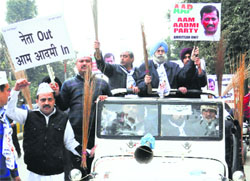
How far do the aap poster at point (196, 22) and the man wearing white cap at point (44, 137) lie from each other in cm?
640

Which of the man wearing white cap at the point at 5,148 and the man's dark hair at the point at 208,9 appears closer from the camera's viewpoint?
the man wearing white cap at the point at 5,148

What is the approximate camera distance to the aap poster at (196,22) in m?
12.1

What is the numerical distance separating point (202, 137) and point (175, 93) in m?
0.79

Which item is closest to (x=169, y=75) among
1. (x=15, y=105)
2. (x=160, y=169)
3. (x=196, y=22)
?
(x=160, y=169)

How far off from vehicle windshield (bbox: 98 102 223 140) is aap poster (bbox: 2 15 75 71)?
4.68 feet

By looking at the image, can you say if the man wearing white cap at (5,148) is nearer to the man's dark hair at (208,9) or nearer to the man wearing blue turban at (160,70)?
the man wearing blue turban at (160,70)

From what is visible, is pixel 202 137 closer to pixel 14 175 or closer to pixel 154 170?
pixel 154 170

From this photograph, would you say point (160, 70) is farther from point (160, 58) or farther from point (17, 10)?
point (17, 10)

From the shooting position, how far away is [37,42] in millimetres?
7051

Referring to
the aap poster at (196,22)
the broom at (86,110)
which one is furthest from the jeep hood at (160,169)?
the aap poster at (196,22)

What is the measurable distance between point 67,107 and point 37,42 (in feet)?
3.10

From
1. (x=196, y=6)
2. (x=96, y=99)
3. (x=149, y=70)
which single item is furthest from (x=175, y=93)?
(x=196, y=6)

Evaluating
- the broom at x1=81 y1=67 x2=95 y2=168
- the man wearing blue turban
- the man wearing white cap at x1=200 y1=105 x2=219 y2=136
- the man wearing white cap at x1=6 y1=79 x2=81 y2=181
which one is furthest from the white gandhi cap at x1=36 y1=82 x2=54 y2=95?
the man wearing white cap at x1=200 y1=105 x2=219 y2=136

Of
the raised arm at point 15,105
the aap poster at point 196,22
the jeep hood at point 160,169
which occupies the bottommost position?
the jeep hood at point 160,169
